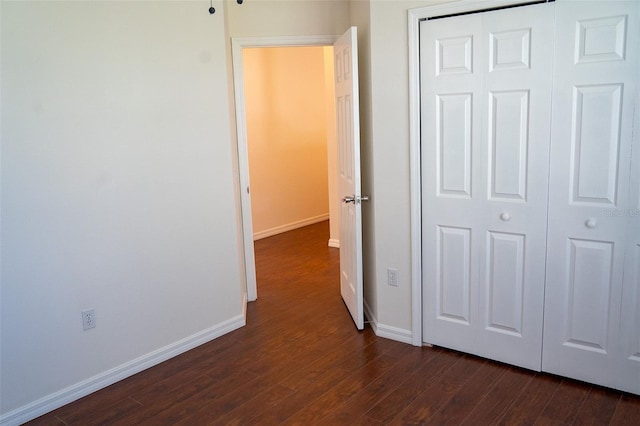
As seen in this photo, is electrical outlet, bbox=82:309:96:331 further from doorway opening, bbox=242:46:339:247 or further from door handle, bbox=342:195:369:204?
doorway opening, bbox=242:46:339:247

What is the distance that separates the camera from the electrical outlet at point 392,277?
3403 millimetres

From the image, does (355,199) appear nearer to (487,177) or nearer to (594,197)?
(487,177)

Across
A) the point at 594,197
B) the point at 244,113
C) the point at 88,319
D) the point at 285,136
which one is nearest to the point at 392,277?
the point at 594,197

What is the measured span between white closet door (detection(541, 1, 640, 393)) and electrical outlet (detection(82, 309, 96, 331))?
2.49 m

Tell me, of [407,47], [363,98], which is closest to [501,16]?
[407,47]

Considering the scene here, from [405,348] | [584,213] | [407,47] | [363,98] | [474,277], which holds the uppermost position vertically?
[407,47]

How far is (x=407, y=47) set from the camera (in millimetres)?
3102

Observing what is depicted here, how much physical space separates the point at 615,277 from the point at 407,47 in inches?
66.0

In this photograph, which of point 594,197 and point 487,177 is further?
point 487,177

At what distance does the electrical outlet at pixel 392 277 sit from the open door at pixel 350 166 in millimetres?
202

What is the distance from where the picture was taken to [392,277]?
3.42 m

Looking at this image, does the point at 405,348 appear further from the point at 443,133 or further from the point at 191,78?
the point at 191,78

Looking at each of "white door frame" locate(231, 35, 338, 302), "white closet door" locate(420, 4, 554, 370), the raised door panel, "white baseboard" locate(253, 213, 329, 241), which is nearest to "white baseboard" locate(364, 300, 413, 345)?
"white closet door" locate(420, 4, 554, 370)

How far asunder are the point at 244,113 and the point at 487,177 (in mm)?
1952
